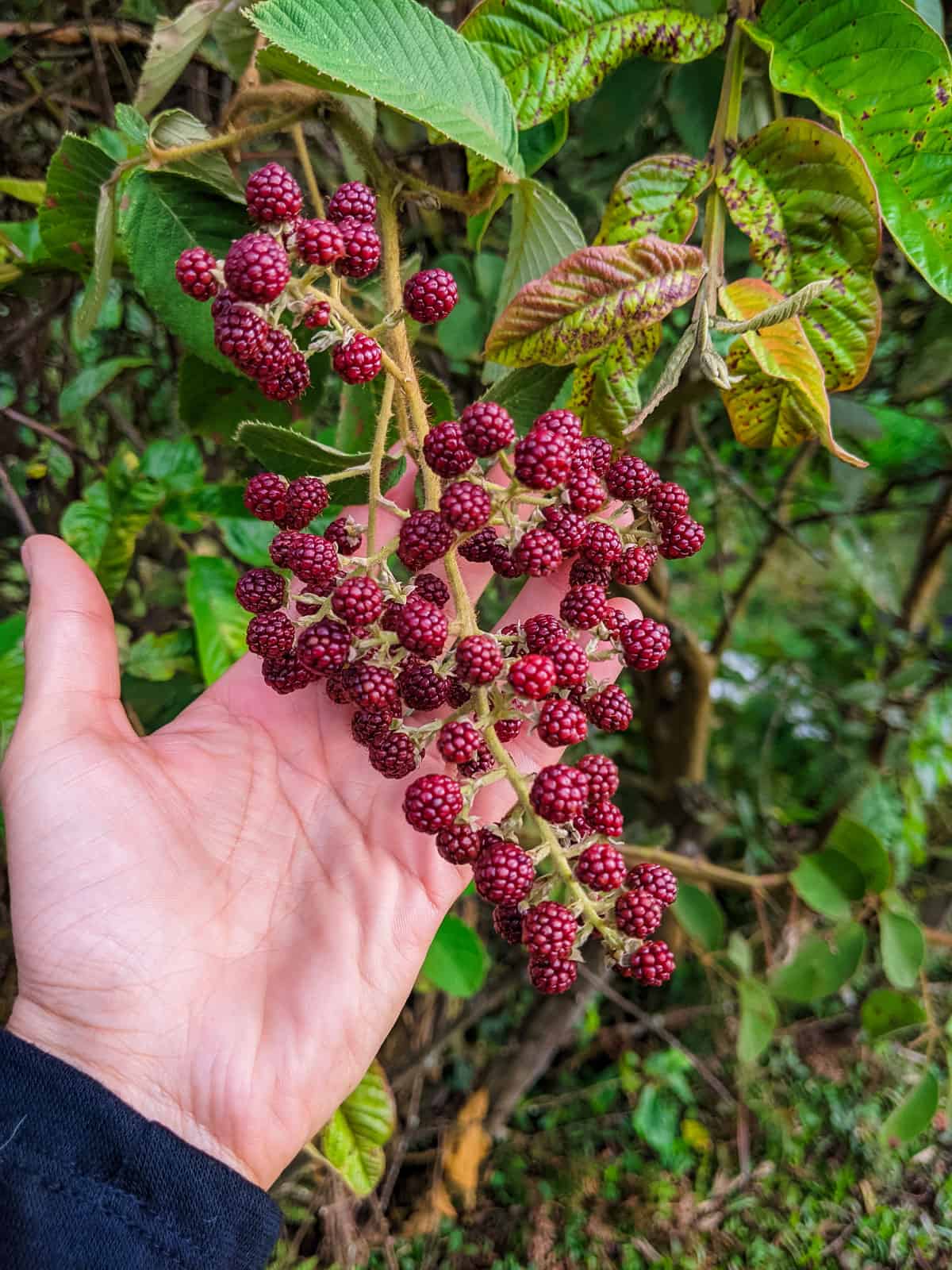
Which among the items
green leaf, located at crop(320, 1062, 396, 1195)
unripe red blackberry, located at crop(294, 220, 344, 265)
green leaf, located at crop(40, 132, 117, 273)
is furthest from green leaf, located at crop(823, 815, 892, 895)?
green leaf, located at crop(40, 132, 117, 273)

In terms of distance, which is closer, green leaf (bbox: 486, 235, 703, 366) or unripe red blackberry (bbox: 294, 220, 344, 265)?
unripe red blackberry (bbox: 294, 220, 344, 265)

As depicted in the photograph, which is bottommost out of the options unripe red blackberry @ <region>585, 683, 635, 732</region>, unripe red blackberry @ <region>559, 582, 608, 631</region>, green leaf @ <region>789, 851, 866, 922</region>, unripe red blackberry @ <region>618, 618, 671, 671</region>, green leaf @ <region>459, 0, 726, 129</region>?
green leaf @ <region>789, 851, 866, 922</region>

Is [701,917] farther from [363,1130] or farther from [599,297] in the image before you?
[599,297]

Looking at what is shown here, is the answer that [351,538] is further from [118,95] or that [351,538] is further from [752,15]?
[118,95]

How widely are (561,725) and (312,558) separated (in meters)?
0.33

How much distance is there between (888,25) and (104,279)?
953 millimetres

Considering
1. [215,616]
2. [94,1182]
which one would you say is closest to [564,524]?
[215,616]

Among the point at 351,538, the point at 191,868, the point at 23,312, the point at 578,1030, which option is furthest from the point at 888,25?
the point at 578,1030

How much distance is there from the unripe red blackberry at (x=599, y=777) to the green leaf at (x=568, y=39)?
2.50 ft

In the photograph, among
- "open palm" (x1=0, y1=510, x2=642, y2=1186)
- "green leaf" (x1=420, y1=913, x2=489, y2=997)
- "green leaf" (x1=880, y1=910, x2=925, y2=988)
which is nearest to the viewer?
"open palm" (x1=0, y1=510, x2=642, y2=1186)

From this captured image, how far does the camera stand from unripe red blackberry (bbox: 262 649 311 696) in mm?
1107

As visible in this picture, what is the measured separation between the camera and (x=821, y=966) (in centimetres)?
208

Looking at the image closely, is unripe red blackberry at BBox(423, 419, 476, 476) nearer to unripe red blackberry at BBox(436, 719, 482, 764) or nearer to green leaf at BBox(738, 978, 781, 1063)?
unripe red blackberry at BBox(436, 719, 482, 764)

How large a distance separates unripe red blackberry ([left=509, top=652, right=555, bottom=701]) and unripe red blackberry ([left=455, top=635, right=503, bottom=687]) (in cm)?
2
